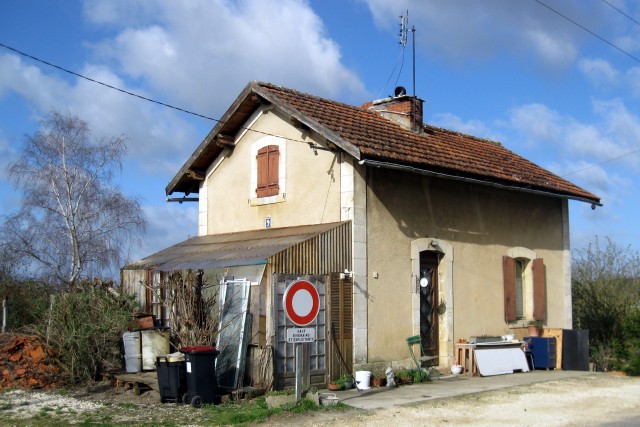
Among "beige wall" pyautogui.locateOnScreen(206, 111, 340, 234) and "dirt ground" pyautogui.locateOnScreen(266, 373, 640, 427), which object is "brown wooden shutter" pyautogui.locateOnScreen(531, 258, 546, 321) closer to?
"dirt ground" pyautogui.locateOnScreen(266, 373, 640, 427)

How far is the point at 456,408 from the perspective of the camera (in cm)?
1051

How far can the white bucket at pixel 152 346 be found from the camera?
13008 millimetres

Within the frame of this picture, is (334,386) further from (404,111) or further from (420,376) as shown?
(404,111)

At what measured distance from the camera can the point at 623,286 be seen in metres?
19.5

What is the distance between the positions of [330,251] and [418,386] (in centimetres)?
287

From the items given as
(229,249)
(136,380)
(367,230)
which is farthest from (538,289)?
(136,380)

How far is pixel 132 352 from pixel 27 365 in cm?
207

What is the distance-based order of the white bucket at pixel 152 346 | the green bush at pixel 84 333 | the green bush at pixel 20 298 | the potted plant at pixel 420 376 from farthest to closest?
the green bush at pixel 20 298, the potted plant at pixel 420 376, the green bush at pixel 84 333, the white bucket at pixel 152 346

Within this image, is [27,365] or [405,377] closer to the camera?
[405,377]

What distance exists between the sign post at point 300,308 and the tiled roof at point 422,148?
12.1ft

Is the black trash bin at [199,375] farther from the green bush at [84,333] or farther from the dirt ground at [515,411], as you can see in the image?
the green bush at [84,333]

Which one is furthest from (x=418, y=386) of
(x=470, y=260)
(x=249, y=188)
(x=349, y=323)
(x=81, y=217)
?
(x=81, y=217)

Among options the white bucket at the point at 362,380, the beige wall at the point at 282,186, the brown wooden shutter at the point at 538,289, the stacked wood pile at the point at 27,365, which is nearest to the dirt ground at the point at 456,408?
the stacked wood pile at the point at 27,365

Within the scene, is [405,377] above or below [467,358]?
below
